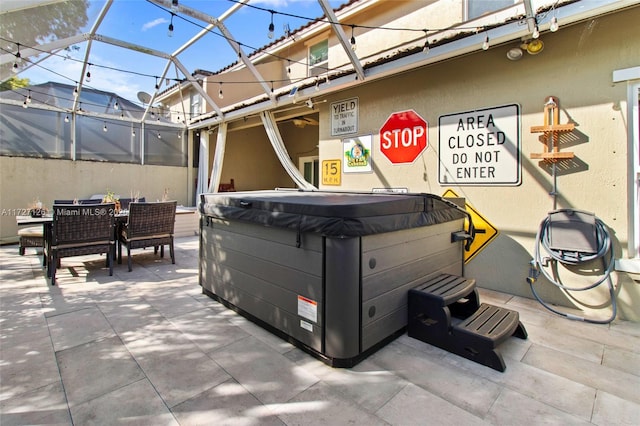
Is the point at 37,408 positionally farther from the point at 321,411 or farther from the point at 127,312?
the point at 321,411

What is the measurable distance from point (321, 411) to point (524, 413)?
108cm

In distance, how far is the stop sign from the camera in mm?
4195

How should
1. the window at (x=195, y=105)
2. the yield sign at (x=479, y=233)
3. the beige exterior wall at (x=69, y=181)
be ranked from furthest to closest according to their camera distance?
the window at (x=195, y=105) < the beige exterior wall at (x=69, y=181) < the yield sign at (x=479, y=233)

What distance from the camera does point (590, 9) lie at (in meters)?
2.66

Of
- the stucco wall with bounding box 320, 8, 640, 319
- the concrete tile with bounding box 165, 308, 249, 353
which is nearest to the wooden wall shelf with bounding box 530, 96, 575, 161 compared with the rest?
the stucco wall with bounding box 320, 8, 640, 319

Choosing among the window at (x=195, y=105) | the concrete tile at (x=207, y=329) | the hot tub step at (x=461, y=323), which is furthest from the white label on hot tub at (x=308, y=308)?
the window at (x=195, y=105)

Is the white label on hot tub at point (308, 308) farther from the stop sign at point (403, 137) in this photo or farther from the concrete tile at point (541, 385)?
the stop sign at point (403, 137)

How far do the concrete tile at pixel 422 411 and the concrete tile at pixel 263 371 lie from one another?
50 cm

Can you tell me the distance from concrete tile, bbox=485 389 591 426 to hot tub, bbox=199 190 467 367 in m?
0.82

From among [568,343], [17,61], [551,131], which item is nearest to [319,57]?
[551,131]

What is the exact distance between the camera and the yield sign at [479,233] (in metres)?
3.69

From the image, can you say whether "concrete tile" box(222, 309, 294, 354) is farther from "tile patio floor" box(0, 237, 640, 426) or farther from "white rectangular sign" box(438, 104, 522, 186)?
→ "white rectangular sign" box(438, 104, 522, 186)

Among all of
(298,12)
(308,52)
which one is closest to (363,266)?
(298,12)

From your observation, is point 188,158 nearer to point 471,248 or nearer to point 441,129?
point 441,129
